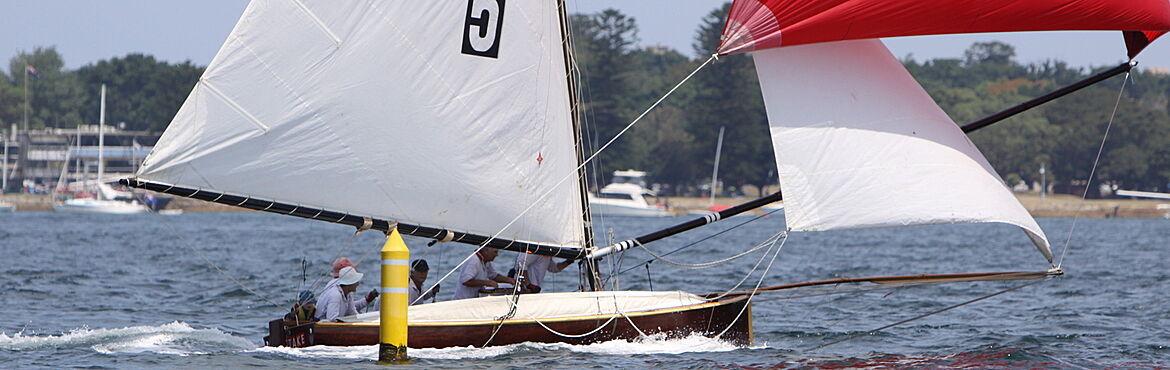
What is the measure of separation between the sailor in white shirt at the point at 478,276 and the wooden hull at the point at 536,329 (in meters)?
1.01

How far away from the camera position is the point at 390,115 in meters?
14.3

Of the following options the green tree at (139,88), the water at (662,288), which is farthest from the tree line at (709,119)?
the water at (662,288)

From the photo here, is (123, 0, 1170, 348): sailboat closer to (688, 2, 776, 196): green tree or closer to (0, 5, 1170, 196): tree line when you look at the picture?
(0, 5, 1170, 196): tree line

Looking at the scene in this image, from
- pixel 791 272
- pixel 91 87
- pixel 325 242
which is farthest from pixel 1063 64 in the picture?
pixel 791 272

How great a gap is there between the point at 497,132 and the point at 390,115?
1121mm

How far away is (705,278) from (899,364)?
14.3 meters

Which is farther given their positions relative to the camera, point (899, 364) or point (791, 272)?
point (791, 272)

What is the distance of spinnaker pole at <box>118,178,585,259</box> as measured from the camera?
13641 mm

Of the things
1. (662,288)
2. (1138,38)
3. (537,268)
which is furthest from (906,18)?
(662,288)

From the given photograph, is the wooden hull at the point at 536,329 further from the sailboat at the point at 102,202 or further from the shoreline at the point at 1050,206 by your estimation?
the shoreline at the point at 1050,206

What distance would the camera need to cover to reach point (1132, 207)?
329ft

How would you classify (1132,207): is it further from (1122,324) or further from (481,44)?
(481,44)

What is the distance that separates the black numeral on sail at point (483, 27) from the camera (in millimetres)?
14398

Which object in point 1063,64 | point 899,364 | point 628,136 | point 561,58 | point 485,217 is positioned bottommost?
point 899,364
